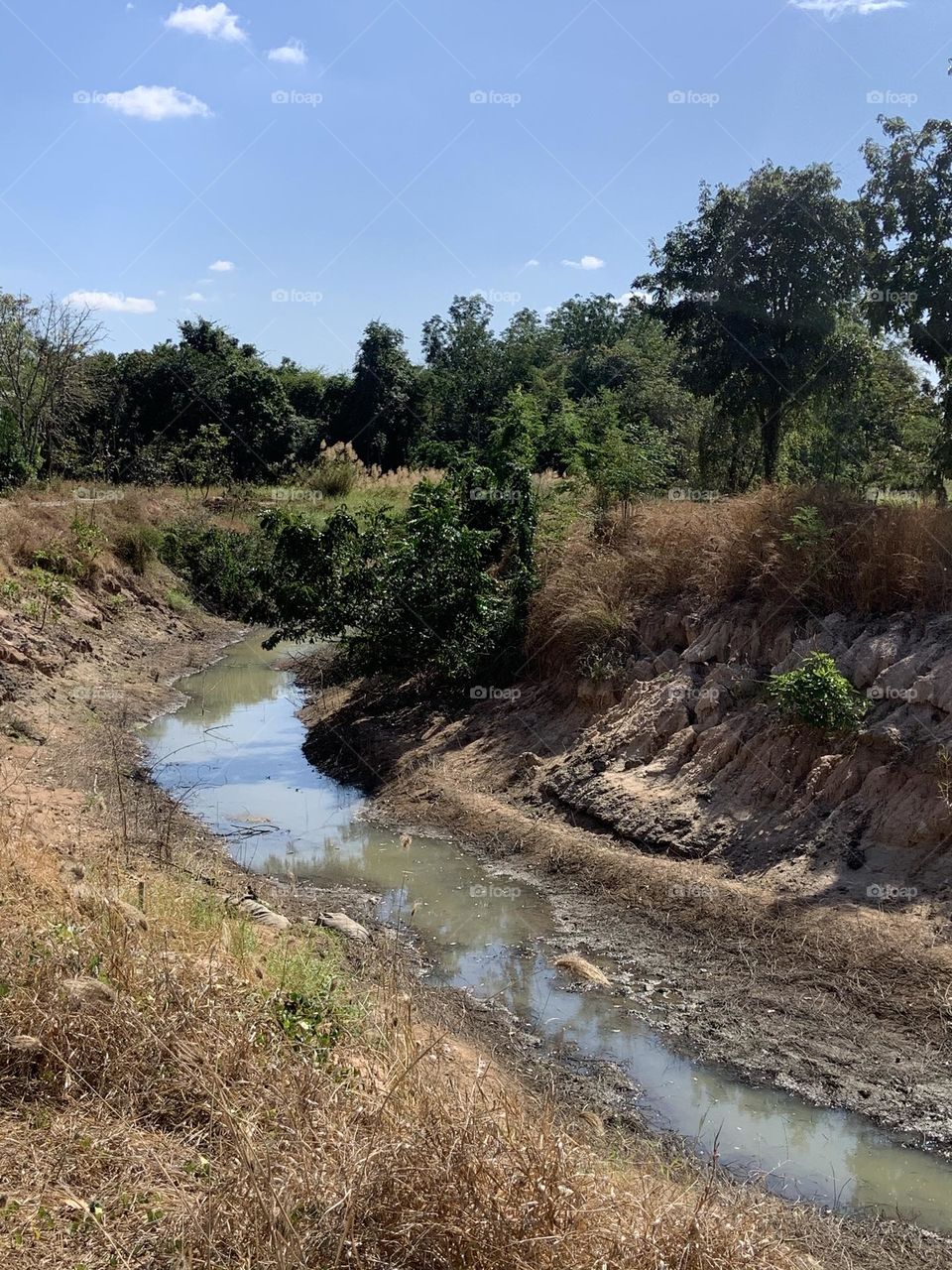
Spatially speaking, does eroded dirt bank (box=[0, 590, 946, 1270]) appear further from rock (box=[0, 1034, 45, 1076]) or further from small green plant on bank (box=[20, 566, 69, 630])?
rock (box=[0, 1034, 45, 1076])

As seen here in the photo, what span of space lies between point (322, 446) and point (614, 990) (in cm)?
2993

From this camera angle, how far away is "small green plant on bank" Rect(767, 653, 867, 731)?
10.2 m

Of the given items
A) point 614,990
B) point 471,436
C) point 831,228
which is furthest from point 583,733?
point 471,436

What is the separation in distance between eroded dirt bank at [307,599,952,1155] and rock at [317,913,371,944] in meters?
1.68

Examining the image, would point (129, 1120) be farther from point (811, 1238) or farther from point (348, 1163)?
point (811, 1238)

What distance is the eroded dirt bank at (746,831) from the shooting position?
7.46 metres

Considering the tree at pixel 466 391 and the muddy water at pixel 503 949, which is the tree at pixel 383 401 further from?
the muddy water at pixel 503 949

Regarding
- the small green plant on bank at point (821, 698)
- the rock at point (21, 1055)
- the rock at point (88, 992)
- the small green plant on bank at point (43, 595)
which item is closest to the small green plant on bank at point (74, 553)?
the small green plant on bank at point (43, 595)

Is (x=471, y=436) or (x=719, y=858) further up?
(x=471, y=436)

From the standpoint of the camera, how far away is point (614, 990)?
8258 millimetres

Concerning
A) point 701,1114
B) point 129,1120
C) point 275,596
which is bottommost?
point 701,1114

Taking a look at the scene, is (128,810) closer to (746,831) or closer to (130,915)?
(130,915)

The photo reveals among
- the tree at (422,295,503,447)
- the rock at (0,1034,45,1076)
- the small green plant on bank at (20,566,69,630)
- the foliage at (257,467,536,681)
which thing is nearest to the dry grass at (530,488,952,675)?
the foliage at (257,467,536,681)

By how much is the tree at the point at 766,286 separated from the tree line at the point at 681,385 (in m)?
0.03
